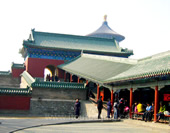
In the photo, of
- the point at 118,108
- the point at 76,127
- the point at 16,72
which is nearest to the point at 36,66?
the point at 16,72

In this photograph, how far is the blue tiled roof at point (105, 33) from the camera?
7253 cm

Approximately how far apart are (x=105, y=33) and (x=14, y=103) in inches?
2090

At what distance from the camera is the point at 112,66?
24.2 m

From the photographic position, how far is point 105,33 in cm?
7431

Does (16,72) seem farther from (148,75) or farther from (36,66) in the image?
(148,75)

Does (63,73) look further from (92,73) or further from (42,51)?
A: (92,73)

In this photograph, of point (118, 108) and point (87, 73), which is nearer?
point (118, 108)

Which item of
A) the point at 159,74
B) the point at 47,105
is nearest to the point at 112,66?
the point at 47,105

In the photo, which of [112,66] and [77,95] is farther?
[77,95]

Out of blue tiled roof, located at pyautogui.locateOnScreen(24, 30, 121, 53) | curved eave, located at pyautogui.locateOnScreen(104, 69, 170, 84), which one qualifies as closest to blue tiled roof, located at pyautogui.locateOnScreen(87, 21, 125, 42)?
blue tiled roof, located at pyautogui.locateOnScreen(24, 30, 121, 53)

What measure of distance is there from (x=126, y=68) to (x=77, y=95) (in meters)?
6.44

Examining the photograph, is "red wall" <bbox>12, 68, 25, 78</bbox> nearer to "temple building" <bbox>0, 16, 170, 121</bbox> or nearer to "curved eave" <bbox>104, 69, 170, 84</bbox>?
"temple building" <bbox>0, 16, 170, 121</bbox>

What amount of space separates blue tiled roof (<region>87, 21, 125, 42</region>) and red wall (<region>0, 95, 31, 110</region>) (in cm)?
5064

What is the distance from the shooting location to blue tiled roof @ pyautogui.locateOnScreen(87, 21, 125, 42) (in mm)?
72525
